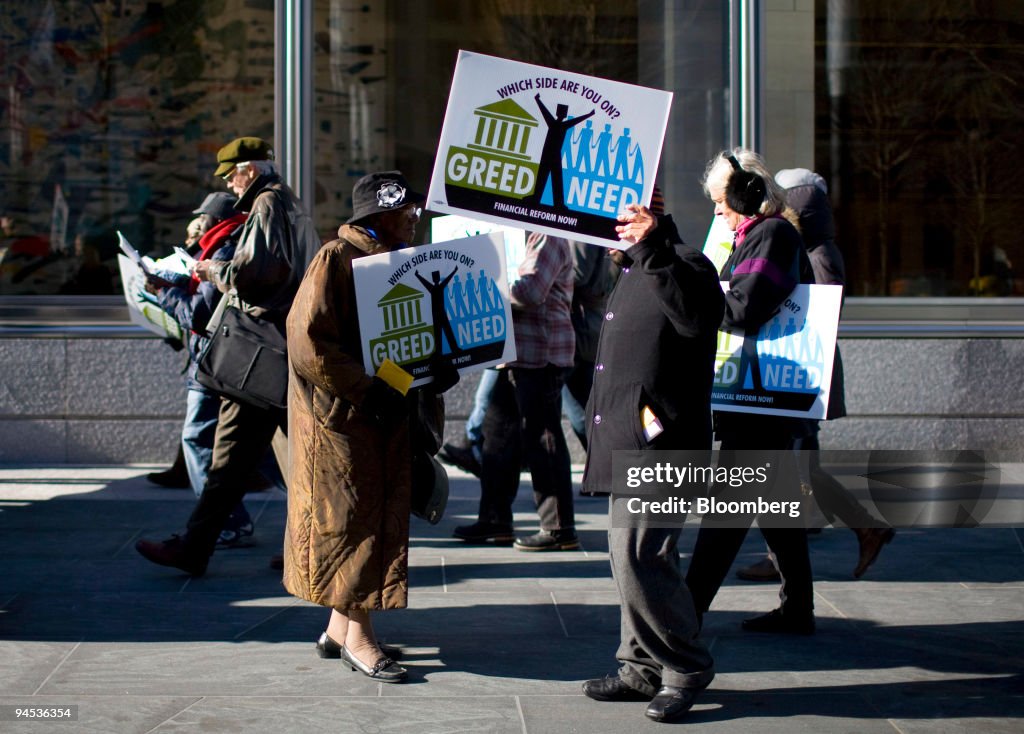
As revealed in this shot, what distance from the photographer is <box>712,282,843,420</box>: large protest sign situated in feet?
15.8

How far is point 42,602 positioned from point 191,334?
1.84 metres

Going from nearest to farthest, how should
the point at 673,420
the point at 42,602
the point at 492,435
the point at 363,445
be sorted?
the point at 673,420
the point at 363,445
the point at 42,602
the point at 492,435

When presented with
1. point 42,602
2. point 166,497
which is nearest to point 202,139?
point 166,497

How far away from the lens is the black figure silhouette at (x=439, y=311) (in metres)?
4.61

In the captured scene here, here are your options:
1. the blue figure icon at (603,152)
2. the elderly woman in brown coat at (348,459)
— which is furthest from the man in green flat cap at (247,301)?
the blue figure icon at (603,152)

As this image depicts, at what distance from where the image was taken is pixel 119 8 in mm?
9250

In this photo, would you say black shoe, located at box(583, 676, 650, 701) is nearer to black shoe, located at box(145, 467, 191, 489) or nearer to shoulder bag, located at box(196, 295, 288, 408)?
shoulder bag, located at box(196, 295, 288, 408)

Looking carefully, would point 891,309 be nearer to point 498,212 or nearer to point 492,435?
point 492,435

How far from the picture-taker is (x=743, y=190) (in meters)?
4.87

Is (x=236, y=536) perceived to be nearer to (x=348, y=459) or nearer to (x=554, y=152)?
(x=348, y=459)

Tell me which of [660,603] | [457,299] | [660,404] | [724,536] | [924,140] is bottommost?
[660,603]

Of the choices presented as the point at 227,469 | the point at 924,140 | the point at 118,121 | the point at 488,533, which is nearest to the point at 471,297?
the point at 227,469

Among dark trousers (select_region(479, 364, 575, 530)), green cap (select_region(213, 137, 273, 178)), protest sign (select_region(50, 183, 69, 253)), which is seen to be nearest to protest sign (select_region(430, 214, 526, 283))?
dark trousers (select_region(479, 364, 575, 530))

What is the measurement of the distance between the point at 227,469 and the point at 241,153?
4.68 ft
